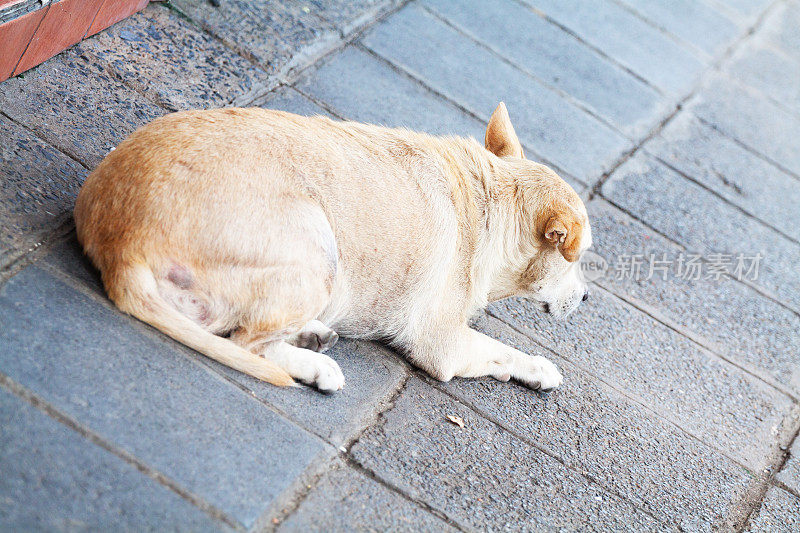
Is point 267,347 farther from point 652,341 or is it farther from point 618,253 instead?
point 618,253

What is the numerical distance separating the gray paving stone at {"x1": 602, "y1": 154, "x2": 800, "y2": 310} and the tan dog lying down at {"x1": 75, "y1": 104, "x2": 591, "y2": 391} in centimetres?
164

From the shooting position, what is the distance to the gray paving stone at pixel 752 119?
20.9 feet

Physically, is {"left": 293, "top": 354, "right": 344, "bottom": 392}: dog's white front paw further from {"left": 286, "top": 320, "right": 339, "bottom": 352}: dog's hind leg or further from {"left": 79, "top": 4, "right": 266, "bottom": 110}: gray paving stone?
{"left": 79, "top": 4, "right": 266, "bottom": 110}: gray paving stone

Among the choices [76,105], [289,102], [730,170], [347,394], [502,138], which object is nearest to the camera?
[347,394]

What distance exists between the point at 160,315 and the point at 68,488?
0.67 meters

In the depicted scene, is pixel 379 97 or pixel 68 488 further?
pixel 379 97

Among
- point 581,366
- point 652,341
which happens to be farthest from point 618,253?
point 581,366

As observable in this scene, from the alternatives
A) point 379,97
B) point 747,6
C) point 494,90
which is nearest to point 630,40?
point 494,90

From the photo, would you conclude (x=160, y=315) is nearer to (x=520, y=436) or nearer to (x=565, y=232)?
(x=520, y=436)

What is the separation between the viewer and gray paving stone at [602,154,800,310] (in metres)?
5.13

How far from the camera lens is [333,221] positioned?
3014 mm

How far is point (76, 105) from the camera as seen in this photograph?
375cm

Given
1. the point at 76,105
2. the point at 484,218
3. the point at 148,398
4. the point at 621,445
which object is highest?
the point at 484,218

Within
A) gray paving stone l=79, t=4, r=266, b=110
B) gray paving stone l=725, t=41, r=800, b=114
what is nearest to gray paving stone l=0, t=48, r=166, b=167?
gray paving stone l=79, t=4, r=266, b=110
